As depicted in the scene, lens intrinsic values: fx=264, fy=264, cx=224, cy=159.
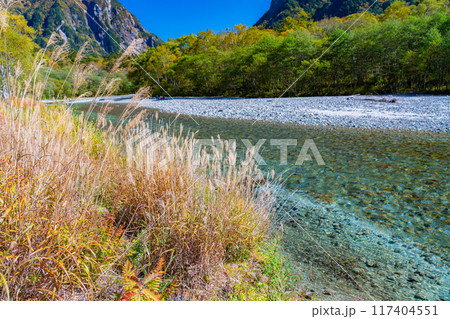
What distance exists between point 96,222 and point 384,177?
567cm

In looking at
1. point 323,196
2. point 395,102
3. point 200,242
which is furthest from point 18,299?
point 395,102

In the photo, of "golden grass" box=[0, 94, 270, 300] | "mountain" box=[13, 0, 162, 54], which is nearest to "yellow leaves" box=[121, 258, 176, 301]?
"golden grass" box=[0, 94, 270, 300]

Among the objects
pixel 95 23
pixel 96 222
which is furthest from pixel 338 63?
pixel 96 222

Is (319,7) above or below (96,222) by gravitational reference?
above

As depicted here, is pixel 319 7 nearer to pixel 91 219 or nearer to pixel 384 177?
pixel 384 177

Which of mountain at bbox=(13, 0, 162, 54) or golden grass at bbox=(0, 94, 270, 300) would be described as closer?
golden grass at bbox=(0, 94, 270, 300)

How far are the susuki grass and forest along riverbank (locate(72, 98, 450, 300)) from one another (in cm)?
87

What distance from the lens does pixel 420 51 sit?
2555 centimetres

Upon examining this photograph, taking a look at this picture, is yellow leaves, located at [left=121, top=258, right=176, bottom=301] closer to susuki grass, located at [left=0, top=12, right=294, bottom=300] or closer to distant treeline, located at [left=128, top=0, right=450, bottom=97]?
susuki grass, located at [left=0, top=12, right=294, bottom=300]

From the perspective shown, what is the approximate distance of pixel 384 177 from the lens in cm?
562

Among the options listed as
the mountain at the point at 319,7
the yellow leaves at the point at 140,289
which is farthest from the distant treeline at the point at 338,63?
the mountain at the point at 319,7

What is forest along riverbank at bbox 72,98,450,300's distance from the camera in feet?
8.68
